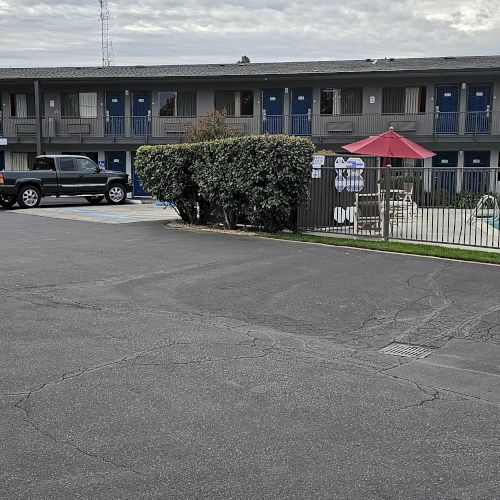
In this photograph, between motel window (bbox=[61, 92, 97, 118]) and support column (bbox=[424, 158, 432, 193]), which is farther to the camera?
motel window (bbox=[61, 92, 97, 118])

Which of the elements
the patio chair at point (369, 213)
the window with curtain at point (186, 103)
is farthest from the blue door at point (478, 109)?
the patio chair at point (369, 213)

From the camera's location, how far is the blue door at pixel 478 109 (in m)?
29.1

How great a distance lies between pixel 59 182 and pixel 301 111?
40.8ft

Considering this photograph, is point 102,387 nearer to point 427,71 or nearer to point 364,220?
point 364,220

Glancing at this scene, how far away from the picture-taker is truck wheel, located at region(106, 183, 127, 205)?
1039 inches

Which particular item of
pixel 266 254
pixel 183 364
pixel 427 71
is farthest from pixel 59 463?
pixel 427 71

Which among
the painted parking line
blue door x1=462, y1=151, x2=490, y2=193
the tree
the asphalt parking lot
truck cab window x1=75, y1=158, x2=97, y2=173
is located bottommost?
the asphalt parking lot

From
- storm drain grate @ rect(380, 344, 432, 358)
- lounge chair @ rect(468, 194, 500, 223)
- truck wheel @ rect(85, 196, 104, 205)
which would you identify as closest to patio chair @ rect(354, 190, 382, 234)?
lounge chair @ rect(468, 194, 500, 223)

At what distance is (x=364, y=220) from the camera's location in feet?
52.5

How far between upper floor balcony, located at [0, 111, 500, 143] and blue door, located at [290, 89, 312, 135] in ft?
0.15

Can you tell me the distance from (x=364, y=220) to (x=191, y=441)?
1233cm

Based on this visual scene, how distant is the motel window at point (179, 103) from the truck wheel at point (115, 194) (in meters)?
7.75

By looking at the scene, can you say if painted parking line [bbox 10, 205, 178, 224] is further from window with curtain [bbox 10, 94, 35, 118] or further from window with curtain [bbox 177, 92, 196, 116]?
window with curtain [bbox 10, 94, 35, 118]

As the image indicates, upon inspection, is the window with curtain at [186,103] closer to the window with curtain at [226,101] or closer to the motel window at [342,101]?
the window with curtain at [226,101]
